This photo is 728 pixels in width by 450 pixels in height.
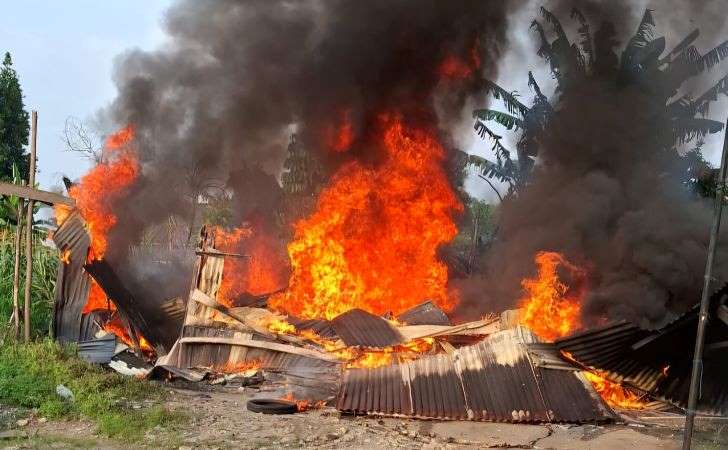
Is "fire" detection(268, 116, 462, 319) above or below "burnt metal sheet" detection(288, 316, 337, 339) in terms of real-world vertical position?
above

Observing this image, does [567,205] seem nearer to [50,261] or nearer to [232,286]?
[232,286]

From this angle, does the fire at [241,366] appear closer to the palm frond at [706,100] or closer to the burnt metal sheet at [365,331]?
the burnt metal sheet at [365,331]

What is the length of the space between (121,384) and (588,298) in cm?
790

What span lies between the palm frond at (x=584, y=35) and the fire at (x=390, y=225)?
5.62 metres

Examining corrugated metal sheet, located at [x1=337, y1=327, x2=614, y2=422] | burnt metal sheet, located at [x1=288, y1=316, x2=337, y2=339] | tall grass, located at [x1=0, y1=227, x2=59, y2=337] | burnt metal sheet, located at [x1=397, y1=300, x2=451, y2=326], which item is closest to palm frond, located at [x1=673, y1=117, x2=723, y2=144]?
burnt metal sheet, located at [x1=397, y1=300, x2=451, y2=326]

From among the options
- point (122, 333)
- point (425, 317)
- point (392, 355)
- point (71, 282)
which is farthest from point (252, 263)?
point (392, 355)

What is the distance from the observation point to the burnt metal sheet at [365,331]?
1102cm

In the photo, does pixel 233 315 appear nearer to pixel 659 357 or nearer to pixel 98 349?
pixel 98 349

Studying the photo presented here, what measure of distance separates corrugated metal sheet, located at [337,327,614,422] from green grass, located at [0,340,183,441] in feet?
9.20

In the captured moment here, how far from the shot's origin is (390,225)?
57.2 ft

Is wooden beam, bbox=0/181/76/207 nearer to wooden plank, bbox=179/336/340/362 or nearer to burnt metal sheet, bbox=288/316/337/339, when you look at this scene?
wooden plank, bbox=179/336/340/362

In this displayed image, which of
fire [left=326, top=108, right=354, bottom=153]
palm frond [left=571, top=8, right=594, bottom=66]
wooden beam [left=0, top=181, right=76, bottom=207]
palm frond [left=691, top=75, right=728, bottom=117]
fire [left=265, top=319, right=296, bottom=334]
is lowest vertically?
fire [left=265, top=319, right=296, bottom=334]

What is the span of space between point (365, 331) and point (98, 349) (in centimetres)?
507

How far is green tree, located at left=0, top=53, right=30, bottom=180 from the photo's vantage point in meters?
28.6
